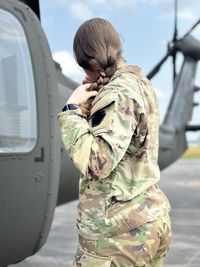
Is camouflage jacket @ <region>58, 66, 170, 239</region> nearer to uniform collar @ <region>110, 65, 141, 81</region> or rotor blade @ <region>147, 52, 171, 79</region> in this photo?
uniform collar @ <region>110, 65, 141, 81</region>

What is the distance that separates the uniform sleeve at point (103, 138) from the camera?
1665 millimetres

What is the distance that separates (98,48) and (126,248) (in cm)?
63

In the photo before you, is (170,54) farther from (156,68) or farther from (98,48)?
(98,48)

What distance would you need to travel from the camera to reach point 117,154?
1.67 metres

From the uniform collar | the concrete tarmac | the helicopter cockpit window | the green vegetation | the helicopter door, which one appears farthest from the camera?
the green vegetation

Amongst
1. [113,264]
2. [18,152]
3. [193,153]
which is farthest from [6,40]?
[193,153]

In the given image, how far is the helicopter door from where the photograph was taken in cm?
293

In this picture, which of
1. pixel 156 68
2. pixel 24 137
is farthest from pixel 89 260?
pixel 156 68

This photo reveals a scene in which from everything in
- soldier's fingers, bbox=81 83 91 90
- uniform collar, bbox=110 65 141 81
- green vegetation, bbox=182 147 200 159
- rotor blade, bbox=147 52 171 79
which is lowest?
green vegetation, bbox=182 147 200 159

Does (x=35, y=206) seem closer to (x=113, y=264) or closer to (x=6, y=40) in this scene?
(x=6, y=40)

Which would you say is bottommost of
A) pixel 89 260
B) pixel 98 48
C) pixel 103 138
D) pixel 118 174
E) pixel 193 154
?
pixel 193 154

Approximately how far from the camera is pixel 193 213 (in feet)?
25.7

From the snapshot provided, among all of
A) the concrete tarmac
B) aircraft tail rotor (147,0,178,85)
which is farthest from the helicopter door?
aircraft tail rotor (147,0,178,85)

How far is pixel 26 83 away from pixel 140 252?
5.49 ft
